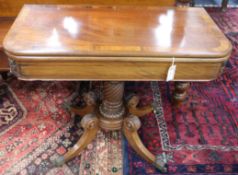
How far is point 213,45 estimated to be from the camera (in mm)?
972

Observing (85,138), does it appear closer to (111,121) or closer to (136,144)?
(111,121)

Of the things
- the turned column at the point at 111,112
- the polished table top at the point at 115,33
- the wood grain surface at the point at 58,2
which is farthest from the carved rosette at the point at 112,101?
the wood grain surface at the point at 58,2

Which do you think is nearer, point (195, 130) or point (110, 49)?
point (110, 49)

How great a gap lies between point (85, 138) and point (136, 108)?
0.38m

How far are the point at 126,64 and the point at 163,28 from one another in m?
0.27

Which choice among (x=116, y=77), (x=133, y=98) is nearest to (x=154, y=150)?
(x=133, y=98)

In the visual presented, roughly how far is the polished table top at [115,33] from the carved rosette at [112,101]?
309mm

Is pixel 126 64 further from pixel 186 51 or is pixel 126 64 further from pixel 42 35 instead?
pixel 42 35

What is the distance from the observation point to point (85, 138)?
136 centimetres

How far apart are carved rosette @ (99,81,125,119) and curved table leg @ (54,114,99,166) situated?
0.10 m

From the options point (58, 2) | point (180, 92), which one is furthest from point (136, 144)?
point (58, 2)

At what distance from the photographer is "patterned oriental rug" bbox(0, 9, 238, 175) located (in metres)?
1.36

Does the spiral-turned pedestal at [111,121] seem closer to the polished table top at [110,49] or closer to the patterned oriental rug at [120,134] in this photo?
the patterned oriental rug at [120,134]

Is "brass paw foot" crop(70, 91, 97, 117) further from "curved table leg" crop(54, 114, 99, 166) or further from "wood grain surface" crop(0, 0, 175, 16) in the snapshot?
"wood grain surface" crop(0, 0, 175, 16)
